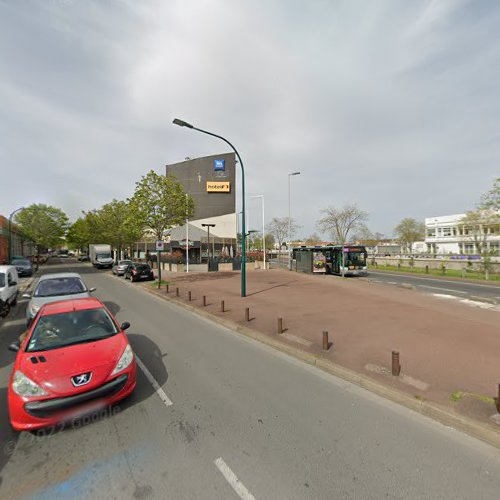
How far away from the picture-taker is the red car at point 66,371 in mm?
3258

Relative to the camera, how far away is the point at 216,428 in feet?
11.7

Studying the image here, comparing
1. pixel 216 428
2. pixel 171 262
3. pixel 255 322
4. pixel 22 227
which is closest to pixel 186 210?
pixel 255 322

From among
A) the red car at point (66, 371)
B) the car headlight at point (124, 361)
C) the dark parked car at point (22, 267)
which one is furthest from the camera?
the dark parked car at point (22, 267)

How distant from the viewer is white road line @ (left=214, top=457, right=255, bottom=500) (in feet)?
8.41

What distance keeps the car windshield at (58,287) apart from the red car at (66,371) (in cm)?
404

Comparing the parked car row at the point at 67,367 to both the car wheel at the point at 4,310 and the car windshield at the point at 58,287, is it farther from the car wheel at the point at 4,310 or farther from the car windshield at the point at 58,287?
the car wheel at the point at 4,310

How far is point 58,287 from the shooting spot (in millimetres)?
8492

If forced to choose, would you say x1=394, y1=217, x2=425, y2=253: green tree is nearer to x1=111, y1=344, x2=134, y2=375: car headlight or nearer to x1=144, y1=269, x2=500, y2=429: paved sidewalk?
x1=144, y1=269, x2=500, y2=429: paved sidewalk

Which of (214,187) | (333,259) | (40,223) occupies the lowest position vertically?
(333,259)

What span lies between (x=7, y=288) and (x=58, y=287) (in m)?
3.57

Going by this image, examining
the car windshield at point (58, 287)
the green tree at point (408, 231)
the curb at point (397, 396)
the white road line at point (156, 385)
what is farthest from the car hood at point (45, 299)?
the green tree at point (408, 231)

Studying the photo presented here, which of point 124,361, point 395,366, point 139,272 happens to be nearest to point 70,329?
point 124,361

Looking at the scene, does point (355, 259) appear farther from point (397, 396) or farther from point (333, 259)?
point (397, 396)

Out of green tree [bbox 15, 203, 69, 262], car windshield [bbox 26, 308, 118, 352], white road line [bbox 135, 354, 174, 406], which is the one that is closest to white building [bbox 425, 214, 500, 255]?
white road line [bbox 135, 354, 174, 406]
